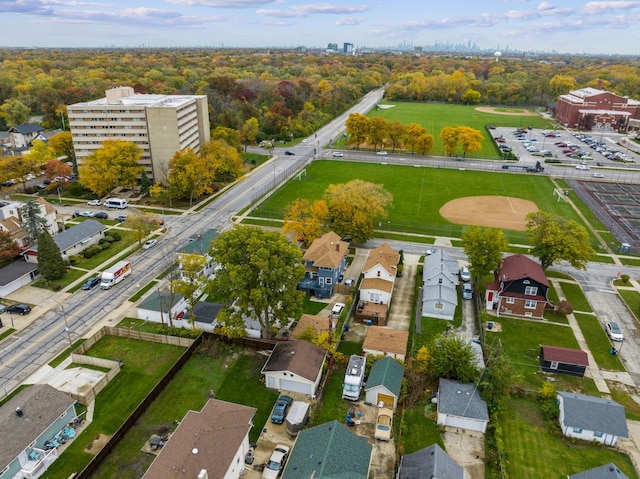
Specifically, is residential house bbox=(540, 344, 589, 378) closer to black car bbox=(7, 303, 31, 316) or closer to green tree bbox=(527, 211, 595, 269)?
green tree bbox=(527, 211, 595, 269)

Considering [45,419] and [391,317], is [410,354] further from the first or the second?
[45,419]

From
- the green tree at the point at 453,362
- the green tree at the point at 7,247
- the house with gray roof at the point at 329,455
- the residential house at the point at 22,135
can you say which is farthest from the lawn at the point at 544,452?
the residential house at the point at 22,135

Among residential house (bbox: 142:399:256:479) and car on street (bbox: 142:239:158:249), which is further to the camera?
car on street (bbox: 142:239:158:249)

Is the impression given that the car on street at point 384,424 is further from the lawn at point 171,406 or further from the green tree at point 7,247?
the green tree at point 7,247

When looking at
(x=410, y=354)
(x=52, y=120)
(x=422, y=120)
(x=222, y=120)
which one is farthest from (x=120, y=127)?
(x=422, y=120)

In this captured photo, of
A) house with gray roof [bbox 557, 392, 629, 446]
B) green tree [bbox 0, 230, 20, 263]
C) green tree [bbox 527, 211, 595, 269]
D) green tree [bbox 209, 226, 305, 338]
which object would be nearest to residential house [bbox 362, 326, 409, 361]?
green tree [bbox 209, 226, 305, 338]

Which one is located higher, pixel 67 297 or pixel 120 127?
pixel 120 127
